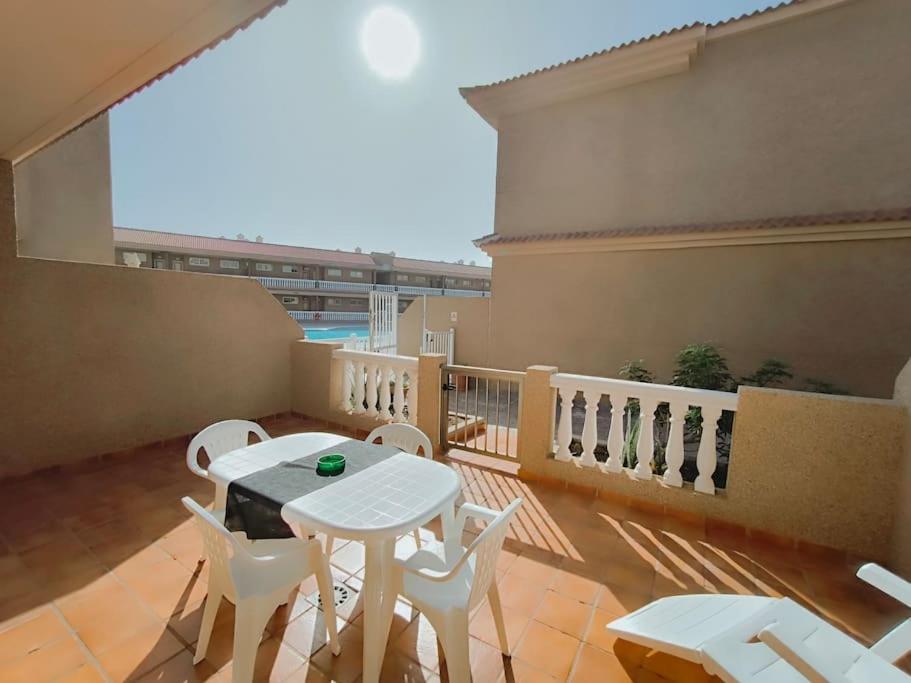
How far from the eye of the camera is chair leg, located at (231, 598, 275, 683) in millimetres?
1560

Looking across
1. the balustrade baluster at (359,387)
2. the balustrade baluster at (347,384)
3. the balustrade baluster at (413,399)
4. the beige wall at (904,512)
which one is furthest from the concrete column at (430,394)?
the beige wall at (904,512)

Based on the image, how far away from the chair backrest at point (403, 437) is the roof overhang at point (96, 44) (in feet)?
7.96

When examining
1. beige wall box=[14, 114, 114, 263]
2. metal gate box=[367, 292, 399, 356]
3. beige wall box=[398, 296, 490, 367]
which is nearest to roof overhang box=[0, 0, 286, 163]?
beige wall box=[14, 114, 114, 263]

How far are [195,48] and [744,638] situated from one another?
365 cm

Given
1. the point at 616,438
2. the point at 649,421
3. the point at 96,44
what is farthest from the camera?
the point at 616,438

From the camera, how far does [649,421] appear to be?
10.9 feet

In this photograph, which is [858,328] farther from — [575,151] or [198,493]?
[198,493]

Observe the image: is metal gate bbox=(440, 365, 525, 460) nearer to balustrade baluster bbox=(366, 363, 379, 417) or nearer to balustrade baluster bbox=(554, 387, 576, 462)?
balustrade baluster bbox=(554, 387, 576, 462)

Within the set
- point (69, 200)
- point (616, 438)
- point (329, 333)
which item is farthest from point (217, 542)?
point (329, 333)

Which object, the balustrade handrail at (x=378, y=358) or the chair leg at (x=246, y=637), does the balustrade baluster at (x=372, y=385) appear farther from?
the chair leg at (x=246, y=637)

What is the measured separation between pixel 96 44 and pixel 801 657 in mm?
3795

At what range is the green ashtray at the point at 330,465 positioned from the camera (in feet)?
6.72

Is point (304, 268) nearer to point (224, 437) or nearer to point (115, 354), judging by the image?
point (115, 354)

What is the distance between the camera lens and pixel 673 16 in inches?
267
